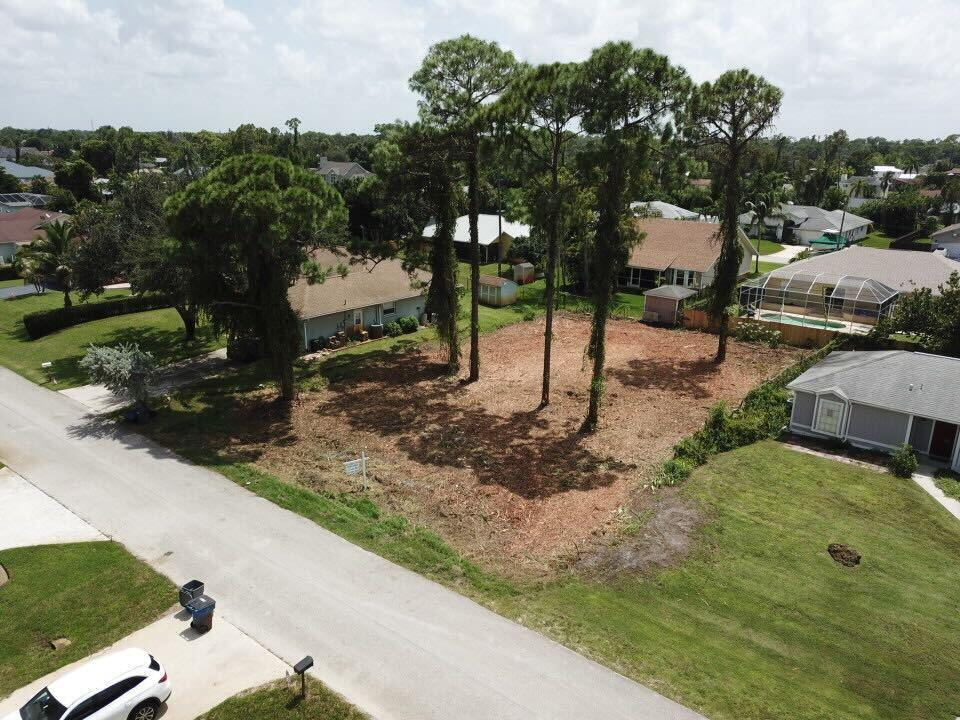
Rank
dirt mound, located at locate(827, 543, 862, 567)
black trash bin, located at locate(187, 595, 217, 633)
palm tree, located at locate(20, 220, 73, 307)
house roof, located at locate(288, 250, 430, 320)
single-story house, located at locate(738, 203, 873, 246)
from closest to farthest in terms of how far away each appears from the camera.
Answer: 1. black trash bin, located at locate(187, 595, 217, 633)
2. dirt mound, located at locate(827, 543, 862, 567)
3. house roof, located at locate(288, 250, 430, 320)
4. palm tree, located at locate(20, 220, 73, 307)
5. single-story house, located at locate(738, 203, 873, 246)

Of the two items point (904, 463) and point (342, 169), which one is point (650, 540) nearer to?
point (904, 463)

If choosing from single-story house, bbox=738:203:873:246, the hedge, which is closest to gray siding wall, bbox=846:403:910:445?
the hedge

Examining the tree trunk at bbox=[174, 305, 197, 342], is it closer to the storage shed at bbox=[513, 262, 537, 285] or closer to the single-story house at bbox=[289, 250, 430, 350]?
the single-story house at bbox=[289, 250, 430, 350]

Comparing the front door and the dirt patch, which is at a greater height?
the front door

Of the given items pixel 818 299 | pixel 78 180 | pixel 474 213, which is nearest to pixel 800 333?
pixel 818 299

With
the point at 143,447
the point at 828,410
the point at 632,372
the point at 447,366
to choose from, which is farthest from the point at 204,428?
the point at 828,410

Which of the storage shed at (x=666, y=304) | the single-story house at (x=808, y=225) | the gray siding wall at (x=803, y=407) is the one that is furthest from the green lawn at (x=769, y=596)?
the single-story house at (x=808, y=225)
